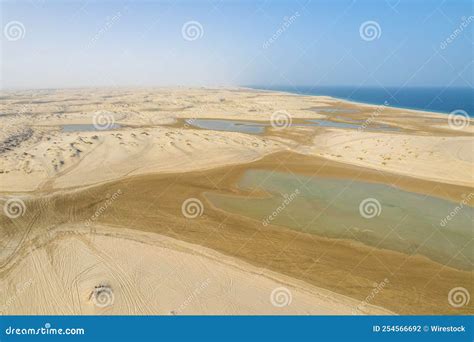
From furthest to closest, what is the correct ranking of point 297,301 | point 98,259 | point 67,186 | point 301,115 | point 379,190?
point 301,115 < point 379,190 < point 67,186 < point 98,259 < point 297,301

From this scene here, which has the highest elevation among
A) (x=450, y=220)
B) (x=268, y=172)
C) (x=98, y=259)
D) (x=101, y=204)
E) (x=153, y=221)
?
(x=268, y=172)

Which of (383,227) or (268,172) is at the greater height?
(268,172)

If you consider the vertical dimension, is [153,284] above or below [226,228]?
below

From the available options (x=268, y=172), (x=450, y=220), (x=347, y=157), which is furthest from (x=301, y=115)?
(x=450, y=220)

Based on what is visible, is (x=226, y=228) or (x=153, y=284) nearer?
(x=153, y=284)

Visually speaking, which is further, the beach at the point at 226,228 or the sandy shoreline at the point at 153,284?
the beach at the point at 226,228

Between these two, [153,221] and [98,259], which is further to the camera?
[153,221]

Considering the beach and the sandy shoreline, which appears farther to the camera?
the beach

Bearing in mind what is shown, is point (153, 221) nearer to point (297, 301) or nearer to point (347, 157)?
point (297, 301)
